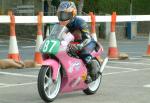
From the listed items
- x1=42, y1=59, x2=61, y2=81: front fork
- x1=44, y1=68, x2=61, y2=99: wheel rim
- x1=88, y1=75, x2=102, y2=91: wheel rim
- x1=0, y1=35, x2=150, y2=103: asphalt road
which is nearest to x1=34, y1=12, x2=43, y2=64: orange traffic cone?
x1=0, y1=35, x2=150, y2=103: asphalt road

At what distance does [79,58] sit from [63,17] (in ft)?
2.44

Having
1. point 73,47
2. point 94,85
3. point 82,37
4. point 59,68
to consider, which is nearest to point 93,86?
point 94,85

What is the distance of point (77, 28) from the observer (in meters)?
9.30

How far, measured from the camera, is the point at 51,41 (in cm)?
881

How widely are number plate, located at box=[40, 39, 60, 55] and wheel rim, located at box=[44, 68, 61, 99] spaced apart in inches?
11.0

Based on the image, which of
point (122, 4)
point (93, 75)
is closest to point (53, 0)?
point (122, 4)

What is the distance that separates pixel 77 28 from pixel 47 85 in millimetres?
1162

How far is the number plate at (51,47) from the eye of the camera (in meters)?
8.70

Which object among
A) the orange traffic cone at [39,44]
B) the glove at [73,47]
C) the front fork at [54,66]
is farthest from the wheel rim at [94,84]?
the orange traffic cone at [39,44]

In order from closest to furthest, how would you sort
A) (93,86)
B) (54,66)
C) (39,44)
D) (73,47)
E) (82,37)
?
(54,66) < (73,47) < (82,37) < (93,86) < (39,44)

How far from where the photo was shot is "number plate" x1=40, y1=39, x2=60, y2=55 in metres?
8.70

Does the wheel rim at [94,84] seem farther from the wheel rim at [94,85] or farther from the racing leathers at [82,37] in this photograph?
the racing leathers at [82,37]

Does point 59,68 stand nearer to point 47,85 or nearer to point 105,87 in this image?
point 47,85

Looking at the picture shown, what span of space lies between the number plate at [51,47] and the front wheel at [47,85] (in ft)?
0.83
